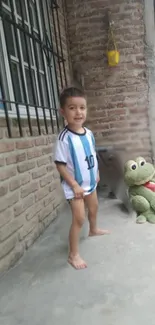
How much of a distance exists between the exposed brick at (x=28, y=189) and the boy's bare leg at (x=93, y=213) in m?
0.45

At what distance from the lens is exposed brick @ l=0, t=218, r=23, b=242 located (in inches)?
69.2

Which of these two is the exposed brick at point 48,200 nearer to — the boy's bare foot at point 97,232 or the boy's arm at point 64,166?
the boy's bare foot at point 97,232

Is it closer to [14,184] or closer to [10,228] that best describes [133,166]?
[14,184]

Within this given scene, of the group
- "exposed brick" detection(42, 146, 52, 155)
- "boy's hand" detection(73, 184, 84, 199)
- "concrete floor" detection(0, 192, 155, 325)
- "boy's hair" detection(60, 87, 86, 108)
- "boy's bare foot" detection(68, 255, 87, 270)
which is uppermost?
"boy's hair" detection(60, 87, 86, 108)

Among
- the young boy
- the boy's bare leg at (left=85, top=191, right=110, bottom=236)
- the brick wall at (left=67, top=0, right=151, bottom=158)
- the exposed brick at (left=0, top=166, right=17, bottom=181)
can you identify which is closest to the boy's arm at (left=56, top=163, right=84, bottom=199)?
the young boy

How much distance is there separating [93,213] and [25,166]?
607mm

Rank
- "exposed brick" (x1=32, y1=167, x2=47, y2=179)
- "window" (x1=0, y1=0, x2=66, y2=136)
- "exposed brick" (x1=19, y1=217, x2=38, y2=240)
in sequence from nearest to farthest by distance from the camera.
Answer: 1. "exposed brick" (x1=19, y1=217, x2=38, y2=240)
2. "window" (x1=0, y1=0, x2=66, y2=136)
3. "exposed brick" (x1=32, y1=167, x2=47, y2=179)

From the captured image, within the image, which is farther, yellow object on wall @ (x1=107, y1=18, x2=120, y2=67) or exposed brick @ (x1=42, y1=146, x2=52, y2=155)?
yellow object on wall @ (x1=107, y1=18, x2=120, y2=67)

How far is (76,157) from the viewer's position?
1.80 metres

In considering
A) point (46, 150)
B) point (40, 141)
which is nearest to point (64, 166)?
point (40, 141)

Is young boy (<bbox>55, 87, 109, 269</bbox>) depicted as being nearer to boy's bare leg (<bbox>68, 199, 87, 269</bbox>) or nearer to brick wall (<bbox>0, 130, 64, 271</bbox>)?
boy's bare leg (<bbox>68, 199, 87, 269</bbox>)

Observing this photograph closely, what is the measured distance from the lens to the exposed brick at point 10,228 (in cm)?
176

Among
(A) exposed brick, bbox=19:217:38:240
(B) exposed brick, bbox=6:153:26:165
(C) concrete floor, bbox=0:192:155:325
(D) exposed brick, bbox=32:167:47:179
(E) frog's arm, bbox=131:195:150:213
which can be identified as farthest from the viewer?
(E) frog's arm, bbox=131:195:150:213

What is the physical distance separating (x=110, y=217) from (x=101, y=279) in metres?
1.06
